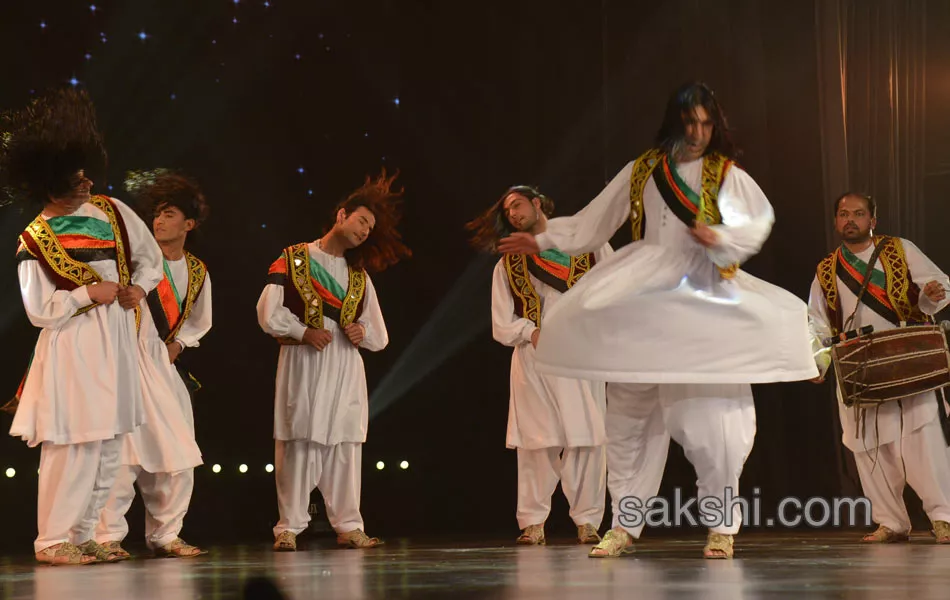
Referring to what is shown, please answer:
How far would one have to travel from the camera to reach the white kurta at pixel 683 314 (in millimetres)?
4035

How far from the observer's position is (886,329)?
5.44 metres

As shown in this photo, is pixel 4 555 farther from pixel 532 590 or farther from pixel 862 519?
pixel 862 519

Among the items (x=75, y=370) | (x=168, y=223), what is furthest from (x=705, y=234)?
(x=168, y=223)

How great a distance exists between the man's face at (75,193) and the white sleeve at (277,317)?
1.27 metres

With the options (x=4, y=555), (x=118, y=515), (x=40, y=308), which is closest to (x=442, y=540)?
(x=118, y=515)

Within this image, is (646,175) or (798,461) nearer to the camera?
(646,175)

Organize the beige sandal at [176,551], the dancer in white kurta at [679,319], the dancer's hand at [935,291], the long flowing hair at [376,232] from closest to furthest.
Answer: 1. the dancer in white kurta at [679,319]
2. the beige sandal at [176,551]
3. the dancer's hand at [935,291]
4. the long flowing hair at [376,232]

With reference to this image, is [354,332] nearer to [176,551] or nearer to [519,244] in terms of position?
[176,551]

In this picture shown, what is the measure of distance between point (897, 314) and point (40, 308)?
3.75m

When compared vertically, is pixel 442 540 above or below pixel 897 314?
below

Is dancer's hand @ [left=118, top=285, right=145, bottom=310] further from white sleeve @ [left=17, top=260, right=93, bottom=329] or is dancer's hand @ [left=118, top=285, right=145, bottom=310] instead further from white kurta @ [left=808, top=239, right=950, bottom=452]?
white kurta @ [left=808, top=239, right=950, bottom=452]

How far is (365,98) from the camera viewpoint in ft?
23.7

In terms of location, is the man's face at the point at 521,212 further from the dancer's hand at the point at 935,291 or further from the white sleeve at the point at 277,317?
the dancer's hand at the point at 935,291

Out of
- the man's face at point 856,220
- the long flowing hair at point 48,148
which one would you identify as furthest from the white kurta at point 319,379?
the man's face at point 856,220
